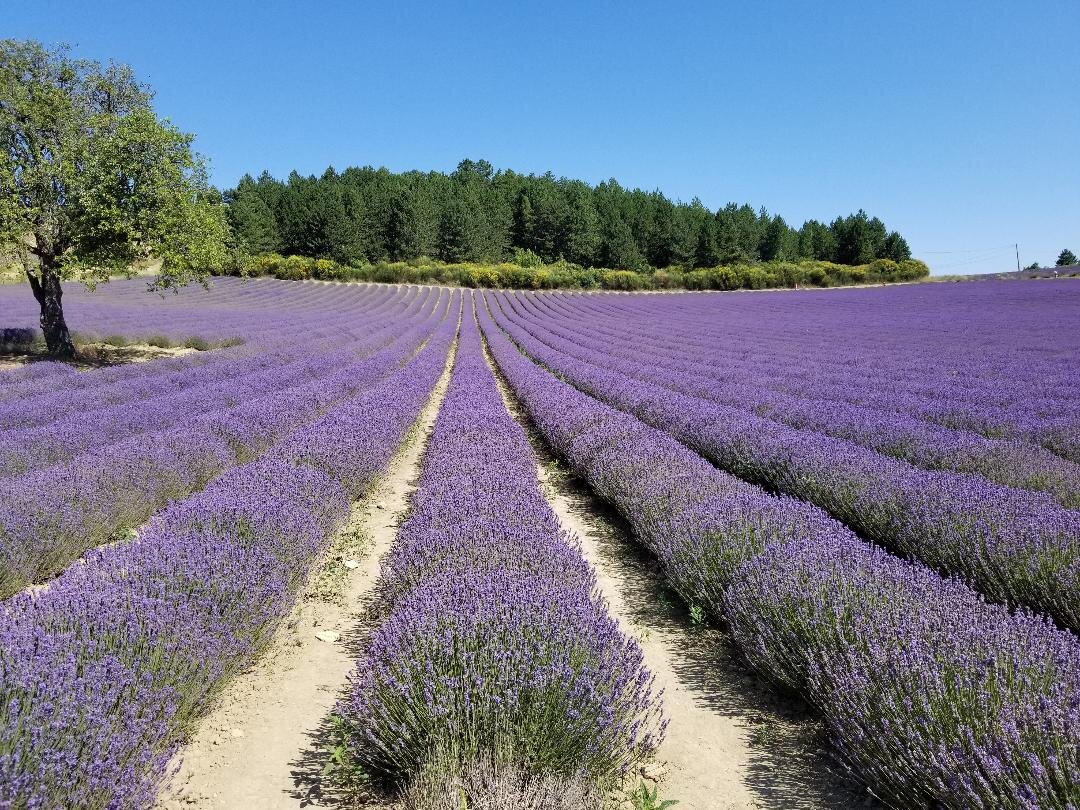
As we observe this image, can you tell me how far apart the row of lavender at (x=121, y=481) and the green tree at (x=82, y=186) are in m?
6.41

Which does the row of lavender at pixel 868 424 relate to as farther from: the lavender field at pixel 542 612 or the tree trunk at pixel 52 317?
the tree trunk at pixel 52 317

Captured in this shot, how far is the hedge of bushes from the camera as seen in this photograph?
52.1m

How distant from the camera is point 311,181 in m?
76.2

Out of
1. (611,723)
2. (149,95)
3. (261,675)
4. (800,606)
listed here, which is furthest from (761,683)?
(149,95)

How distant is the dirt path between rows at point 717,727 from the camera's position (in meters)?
2.28

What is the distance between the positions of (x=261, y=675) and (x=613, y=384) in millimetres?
7907

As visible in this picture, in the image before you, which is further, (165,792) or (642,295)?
(642,295)

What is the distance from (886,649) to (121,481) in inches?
201

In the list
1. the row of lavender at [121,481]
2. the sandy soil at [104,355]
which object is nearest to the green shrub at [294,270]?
the sandy soil at [104,355]

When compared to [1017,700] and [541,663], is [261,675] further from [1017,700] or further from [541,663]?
[1017,700]

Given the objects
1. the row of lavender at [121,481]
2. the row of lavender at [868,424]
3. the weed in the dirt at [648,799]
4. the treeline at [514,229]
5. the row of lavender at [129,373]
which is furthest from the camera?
the treeline at [514,229]

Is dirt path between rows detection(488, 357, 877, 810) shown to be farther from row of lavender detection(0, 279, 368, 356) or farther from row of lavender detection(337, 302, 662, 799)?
row of lavender detection(0, 279, 368, 356)

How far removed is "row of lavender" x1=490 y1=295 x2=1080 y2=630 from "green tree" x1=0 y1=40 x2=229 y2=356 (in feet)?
37.3

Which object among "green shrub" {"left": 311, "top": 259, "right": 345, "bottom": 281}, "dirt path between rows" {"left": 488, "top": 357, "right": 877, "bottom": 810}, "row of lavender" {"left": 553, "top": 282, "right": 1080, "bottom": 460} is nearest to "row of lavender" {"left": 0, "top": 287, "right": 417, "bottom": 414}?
"dirt path between rows" {"left": 488, "top": 357, "right": 877, "bottom": 810}
